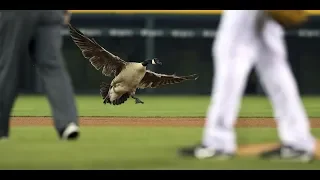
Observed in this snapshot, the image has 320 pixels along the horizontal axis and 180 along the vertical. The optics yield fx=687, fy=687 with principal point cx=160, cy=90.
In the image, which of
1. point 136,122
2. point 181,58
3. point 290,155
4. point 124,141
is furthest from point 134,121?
point 290,155

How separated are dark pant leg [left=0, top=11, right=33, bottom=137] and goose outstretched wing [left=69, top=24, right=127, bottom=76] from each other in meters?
0.35

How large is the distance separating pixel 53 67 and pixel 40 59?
0.09 metres

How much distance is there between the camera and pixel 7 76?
3961 mm

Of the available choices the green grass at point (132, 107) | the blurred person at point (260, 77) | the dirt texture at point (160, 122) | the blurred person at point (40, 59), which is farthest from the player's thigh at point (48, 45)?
the blurred person at point (260, 77)

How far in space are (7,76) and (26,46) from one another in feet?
0.72

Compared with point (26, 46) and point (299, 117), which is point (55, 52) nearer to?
point (26, 46)

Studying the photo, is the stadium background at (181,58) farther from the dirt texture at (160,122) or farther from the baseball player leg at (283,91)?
the dirt texture at (160,122)

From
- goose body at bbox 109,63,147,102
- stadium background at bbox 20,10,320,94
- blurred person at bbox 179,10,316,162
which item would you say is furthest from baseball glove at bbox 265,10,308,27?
goose body at bbox 109,63,147,102

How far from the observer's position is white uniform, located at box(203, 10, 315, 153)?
10.5ft

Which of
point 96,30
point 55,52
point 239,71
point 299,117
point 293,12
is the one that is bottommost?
point 299,117

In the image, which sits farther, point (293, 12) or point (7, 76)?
point (7, 76)

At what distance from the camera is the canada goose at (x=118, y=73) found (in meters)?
3.42

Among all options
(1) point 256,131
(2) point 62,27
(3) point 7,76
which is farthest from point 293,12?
(3) point 7,76

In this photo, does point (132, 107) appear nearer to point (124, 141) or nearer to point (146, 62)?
point (124, 141)
